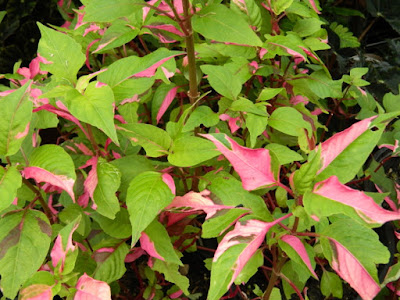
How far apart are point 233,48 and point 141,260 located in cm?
61

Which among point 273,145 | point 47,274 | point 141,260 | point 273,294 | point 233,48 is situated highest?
point 233,48

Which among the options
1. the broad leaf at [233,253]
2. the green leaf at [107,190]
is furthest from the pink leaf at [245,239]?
the green leaf at [107,190]

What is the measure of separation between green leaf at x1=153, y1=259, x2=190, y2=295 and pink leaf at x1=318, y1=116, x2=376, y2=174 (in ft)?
1.17

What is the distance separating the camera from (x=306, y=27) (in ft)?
3.07

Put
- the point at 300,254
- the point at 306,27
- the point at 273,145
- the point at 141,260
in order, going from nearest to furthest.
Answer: the point at 300,254 → the point at 273,145 → the point at 306,27 → the point at 141,260

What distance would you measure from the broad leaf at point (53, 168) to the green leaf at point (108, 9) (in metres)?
0.21

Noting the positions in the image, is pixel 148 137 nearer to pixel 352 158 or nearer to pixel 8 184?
pixel 8 184

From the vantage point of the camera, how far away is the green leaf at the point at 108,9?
0.60 meters

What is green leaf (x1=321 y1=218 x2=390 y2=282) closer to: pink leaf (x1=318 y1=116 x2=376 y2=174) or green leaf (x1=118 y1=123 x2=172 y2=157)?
pink leaf (x1=318 y1=116 x2=376 y2=174)

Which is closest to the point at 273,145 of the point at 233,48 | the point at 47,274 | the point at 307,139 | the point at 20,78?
the point at 307,139

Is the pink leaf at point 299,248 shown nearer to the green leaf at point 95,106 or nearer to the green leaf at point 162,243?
the green leaf at point 162,243

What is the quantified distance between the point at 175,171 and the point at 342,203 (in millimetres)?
391

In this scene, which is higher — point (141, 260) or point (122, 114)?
point (122, 114)

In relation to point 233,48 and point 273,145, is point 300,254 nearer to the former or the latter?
point 273,145
